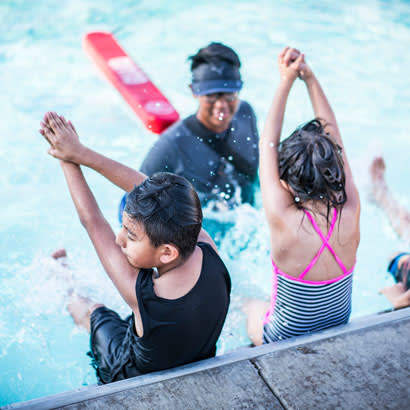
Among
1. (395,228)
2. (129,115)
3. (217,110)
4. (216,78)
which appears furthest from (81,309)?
(129,115)

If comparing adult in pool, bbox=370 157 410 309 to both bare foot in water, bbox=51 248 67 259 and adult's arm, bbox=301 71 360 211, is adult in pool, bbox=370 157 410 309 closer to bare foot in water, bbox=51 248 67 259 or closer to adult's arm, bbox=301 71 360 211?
adult's arm, bbox=301 71 360 211

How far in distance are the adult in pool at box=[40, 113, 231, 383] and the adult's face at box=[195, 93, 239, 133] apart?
120 cm

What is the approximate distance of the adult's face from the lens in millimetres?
2900

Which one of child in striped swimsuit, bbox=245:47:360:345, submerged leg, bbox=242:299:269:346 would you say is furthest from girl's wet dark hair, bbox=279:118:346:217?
submerged leg, bbox=242:299:269:346

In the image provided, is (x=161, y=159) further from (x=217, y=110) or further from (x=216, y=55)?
(x=216, y=55)

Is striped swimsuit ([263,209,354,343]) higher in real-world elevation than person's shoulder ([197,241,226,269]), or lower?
lower

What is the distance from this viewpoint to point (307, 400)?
5.26 feet

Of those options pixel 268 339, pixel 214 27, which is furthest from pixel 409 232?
pixel 214 27

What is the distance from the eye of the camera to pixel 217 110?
2.92 meters

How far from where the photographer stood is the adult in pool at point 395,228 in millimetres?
2664

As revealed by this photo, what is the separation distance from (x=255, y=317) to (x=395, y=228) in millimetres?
1670

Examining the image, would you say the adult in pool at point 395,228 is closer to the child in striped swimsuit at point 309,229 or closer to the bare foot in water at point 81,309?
the child in striped swimsuit at point 309,229

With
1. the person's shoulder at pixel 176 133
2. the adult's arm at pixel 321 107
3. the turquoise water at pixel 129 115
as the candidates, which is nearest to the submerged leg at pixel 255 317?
the turquoise water at pixel 129 115

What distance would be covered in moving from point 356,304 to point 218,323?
1.79 metres
